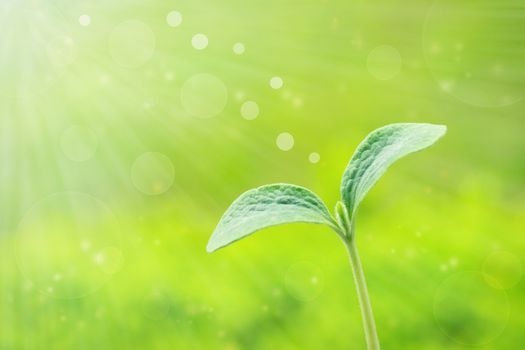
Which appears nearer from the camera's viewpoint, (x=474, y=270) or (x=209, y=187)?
(x=474, y=270)

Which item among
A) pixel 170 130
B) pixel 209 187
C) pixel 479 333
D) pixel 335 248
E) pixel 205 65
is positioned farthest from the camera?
pixel 205 65

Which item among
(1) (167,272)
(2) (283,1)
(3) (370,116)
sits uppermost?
(2) (283,1)

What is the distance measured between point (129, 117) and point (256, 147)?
1.42ft

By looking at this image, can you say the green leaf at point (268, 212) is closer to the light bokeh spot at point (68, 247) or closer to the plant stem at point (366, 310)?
the plant stem at point (366, 310)

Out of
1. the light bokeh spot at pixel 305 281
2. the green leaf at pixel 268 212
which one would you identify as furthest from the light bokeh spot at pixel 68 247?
the green leaf at pixel 268 212

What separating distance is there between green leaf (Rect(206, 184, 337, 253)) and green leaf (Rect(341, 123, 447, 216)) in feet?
0.08

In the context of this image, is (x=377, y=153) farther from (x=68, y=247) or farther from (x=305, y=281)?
(x=68, y=247)

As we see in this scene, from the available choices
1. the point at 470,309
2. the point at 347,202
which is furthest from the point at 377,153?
the point at 470,309

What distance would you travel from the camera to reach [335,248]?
984 millimetres

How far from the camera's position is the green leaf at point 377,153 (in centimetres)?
33

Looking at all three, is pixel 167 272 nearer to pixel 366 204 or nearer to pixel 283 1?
pixel 366 204

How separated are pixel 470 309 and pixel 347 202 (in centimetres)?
51

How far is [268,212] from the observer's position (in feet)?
1.09

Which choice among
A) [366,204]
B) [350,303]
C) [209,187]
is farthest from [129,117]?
[350,303]
